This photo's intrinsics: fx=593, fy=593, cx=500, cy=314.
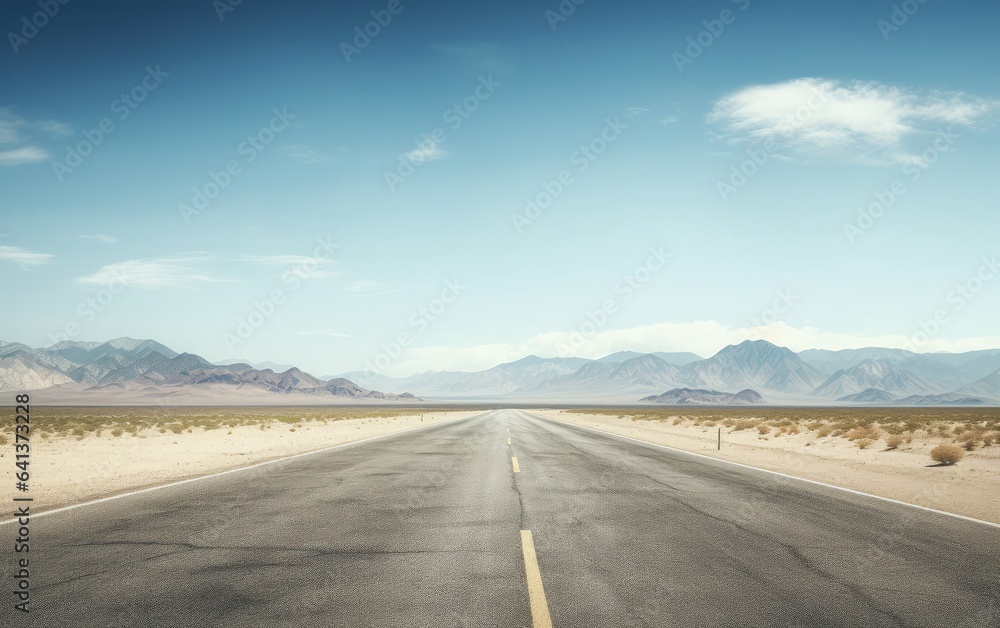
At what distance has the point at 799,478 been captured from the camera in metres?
13.6

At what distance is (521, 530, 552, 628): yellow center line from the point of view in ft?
14.9

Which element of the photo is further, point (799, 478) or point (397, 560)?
point (799, 478)

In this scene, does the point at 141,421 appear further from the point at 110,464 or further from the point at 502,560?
the point at 502,560

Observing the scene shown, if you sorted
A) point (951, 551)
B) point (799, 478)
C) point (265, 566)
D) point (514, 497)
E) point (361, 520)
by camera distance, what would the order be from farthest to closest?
1. point (799, 478)
2. point (514, 497)
3. point (361, 520)
4. point (951, 551)
5. point (265, 566)

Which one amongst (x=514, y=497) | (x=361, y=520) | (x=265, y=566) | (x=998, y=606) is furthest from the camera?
(x=514, y=497)

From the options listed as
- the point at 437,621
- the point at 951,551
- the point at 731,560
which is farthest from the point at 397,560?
the point at 951,551

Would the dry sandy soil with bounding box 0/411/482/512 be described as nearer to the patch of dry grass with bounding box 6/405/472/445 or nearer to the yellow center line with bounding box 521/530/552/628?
the patch of dry grass with bounding box 6/405/472/445

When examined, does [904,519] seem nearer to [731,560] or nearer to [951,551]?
[951,551]

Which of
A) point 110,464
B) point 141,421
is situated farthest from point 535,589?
A: point 141,421

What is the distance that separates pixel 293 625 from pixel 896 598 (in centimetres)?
513

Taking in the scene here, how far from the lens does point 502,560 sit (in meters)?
6.24

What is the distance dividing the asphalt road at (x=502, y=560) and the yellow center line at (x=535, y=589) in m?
0.02

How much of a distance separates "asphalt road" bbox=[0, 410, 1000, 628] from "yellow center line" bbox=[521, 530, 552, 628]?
0.08 ft

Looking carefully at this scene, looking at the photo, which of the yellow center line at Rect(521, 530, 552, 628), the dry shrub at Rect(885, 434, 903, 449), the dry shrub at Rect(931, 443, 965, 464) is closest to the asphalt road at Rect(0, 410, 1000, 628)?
the yellow center line at Rect(521, 530, 552, 628)
